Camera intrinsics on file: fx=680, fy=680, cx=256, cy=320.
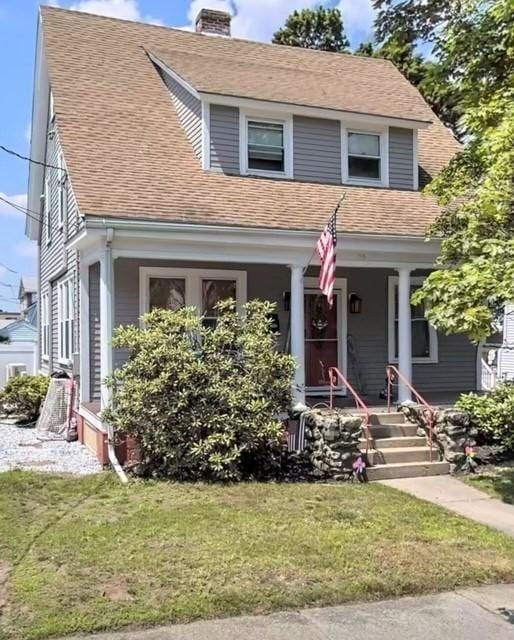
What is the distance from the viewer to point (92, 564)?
5.48 metres

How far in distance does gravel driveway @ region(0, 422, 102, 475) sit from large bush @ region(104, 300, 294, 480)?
1.24 meters

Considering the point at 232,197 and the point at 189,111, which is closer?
the point at 232,197

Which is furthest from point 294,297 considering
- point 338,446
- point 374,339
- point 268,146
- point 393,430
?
point 268,146

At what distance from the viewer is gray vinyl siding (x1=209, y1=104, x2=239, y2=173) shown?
40.2ft

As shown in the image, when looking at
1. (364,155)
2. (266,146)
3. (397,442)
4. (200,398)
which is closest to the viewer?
(200,398)

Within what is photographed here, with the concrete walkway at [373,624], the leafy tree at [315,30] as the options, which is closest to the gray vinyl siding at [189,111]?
the concrete walkway at [373,624]

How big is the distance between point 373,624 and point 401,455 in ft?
16.9

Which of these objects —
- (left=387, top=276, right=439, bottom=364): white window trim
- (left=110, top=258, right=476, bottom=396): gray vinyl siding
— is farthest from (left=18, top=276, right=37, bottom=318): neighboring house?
(left=387, top=276, right=439, bottom=364): white window trim

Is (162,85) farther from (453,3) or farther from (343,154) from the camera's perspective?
(453,3)

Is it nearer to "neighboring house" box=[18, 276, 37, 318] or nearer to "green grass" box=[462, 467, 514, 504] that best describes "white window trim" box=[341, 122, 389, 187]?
"green grass" box=[462, 467, 514, 504]

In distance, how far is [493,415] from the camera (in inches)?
395

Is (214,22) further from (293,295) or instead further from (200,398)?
(200,398)

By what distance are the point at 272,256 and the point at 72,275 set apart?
4.83m

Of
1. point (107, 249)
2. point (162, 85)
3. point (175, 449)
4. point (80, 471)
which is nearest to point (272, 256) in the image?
point (107, 249)
